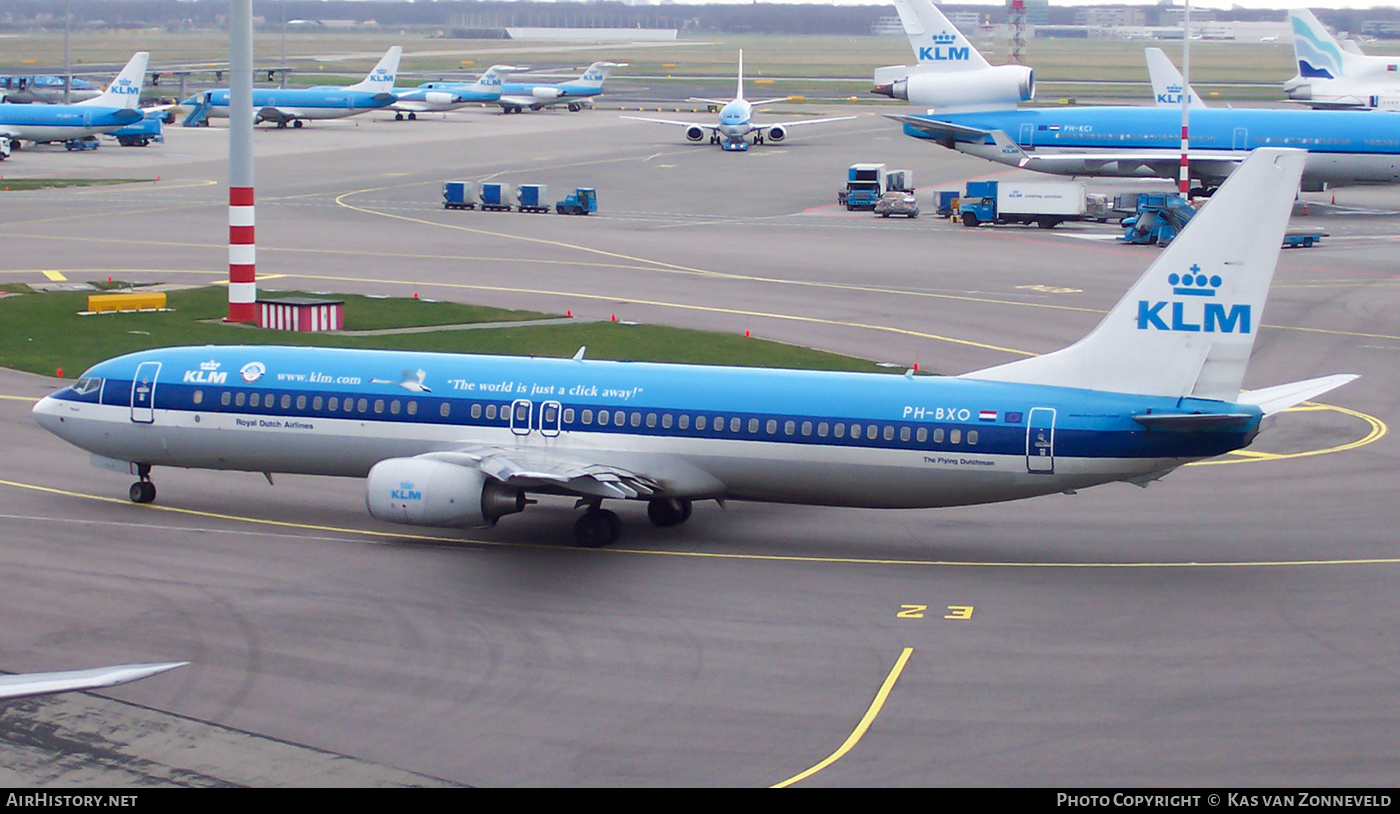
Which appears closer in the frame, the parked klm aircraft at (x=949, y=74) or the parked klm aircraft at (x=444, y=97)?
the parked klm aircraft at (x=949, y=74)

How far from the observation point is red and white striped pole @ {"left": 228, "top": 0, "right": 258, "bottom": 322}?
2275 inches

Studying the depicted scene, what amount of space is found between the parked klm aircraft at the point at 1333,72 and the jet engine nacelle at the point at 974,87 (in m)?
48.6

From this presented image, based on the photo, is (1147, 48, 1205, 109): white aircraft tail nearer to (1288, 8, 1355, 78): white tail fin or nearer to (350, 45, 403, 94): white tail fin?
(1288, 8, 1355, 78): white tail fin

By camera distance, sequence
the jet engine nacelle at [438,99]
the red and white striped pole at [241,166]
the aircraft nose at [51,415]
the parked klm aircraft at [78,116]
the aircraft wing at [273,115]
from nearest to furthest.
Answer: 1. the aircraft nose at [51,415]
2. the red and white striped pole at [241,166]
3. the parked klm aircraft at [78,116]
4. the aircraft wing at [273,115]
5. the jet engine nacelle at [438,99]

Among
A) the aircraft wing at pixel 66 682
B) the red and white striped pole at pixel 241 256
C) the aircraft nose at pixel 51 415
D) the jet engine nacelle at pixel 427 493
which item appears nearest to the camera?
the aircraft wing at pixel 66 682

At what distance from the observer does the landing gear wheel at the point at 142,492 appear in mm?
38688

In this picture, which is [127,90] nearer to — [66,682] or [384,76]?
[384,76]

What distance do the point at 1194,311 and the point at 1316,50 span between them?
A: 124 m

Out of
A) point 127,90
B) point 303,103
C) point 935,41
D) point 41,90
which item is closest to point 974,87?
point 935,41

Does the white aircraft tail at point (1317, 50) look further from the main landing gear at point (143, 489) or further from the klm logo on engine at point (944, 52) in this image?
the main landing gear at point (143, 489)

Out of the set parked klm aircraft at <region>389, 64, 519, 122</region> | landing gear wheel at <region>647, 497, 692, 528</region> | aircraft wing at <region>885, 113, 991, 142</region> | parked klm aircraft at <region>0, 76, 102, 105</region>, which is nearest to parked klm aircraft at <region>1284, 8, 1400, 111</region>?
aircraft wing at <region>885, 113, 991, 142</region>

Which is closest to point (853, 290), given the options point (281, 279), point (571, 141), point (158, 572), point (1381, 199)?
point (281, 279)

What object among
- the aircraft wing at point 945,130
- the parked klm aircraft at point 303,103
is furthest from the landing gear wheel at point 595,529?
the parked klm aircraft at point 303,103
